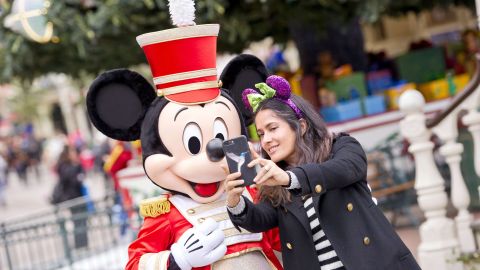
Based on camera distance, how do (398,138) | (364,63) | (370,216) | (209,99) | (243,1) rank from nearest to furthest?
(370,216), (209,99), (243,1), (398,138), (364,63)

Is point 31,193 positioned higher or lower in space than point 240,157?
lower

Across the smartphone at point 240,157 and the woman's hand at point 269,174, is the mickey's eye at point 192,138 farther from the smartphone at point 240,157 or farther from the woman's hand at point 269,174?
the woman's hand at point 269,174

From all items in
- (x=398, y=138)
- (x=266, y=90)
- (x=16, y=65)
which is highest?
(x=16, y=65)

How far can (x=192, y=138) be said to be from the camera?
4.19 m

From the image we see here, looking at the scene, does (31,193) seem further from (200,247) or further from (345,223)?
(345,223)

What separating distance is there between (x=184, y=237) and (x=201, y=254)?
125 mm

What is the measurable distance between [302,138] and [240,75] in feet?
2.98

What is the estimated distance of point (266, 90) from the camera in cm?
388

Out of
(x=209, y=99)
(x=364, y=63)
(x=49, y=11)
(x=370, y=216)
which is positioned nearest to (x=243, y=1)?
(x=49, y=11)

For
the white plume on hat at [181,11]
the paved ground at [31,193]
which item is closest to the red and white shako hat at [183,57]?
the white plume on hat at [181,11]

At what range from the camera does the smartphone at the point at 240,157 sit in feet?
11.3

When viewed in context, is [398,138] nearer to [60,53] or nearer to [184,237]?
[60,53]

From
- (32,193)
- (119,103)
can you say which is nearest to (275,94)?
(119,103)

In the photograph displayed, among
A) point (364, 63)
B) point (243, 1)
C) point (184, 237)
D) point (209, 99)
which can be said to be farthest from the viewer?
point (364, 63)
